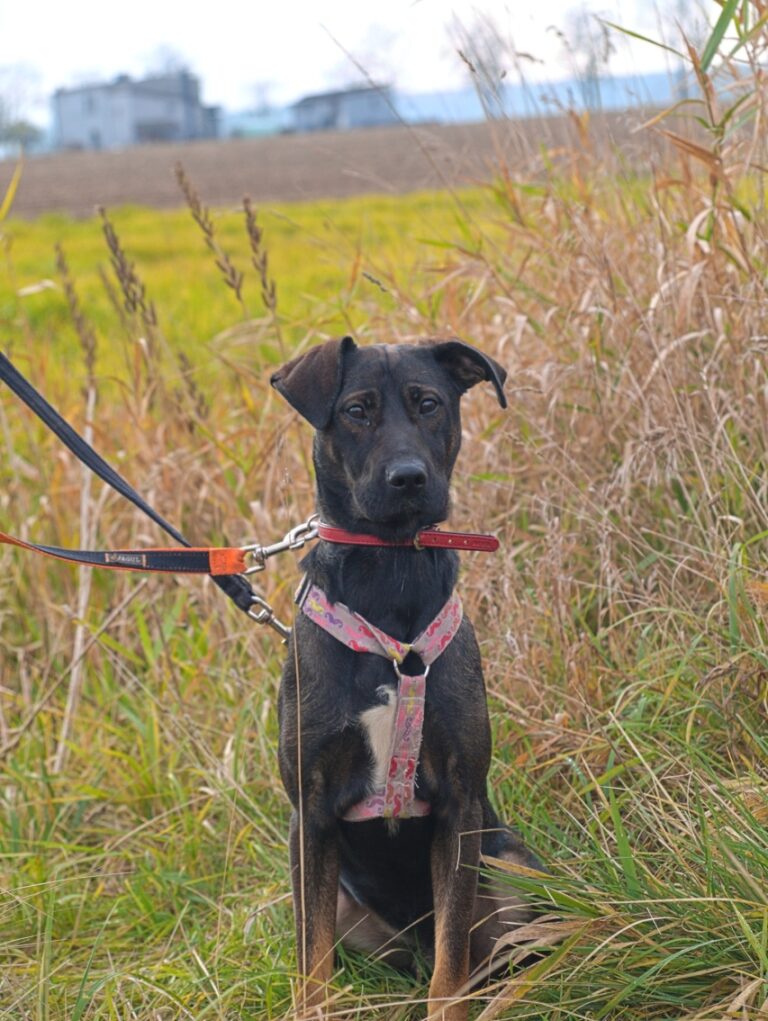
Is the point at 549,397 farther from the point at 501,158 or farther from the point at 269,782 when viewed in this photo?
the point at 269,782

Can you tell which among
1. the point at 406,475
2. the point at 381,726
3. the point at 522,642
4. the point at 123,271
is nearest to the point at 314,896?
the point at 381,726

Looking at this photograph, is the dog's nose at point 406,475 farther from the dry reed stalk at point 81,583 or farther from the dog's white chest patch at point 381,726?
the dry reed stalk at point 81,583

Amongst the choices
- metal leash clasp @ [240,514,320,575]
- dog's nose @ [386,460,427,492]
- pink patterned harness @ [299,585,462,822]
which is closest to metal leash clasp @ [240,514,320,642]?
metal leash clasp @ [240,514,320,575]

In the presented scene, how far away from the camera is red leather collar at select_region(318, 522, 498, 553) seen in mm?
2559

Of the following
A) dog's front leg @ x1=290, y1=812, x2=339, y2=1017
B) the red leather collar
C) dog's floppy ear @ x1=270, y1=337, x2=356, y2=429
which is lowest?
dog's front leg @ x1=290, y1=812, x2=339, y2=1017

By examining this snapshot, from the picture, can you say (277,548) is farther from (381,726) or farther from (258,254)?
(258,254)

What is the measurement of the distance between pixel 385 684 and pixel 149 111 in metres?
91.6

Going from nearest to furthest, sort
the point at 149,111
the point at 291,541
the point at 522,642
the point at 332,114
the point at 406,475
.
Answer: the point at 406,475 < the point at 291,541 < the point at 522,642 < the point at 332,114 < the point at 149,111

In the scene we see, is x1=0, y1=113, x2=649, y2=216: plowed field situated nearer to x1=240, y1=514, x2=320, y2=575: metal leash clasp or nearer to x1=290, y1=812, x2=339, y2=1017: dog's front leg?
x1=240, y1=514, x2=320, y2=575: metal leash clasp

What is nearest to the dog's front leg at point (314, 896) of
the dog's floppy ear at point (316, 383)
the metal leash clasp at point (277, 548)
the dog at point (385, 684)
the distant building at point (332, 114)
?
the dog at point (385, 684)

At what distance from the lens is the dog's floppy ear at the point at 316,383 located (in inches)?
100

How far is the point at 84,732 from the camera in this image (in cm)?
399

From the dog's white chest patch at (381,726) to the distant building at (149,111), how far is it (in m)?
85.5

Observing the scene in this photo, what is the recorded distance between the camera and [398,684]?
243cm
